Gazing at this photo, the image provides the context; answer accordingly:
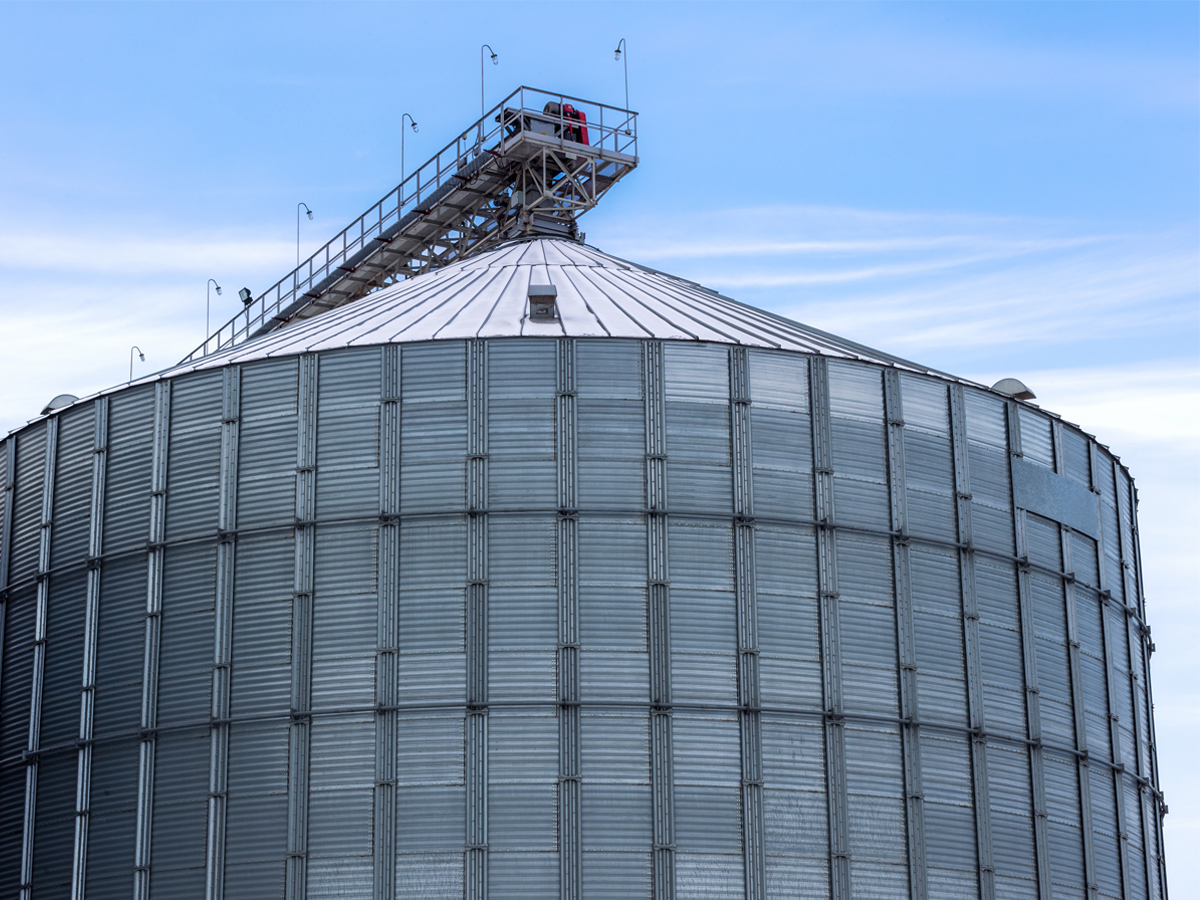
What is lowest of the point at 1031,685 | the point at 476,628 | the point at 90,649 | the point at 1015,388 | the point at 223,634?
the point at 1031,685

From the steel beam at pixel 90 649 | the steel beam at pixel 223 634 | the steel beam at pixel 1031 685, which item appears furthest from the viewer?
the steel beam at pixel 1031 685

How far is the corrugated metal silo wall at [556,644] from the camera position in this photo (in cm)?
3553

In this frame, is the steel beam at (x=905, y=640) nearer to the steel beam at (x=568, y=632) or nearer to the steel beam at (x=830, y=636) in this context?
the steel beam at (x=830, y=636)

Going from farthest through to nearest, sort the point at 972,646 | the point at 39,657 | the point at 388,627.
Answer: the point at 39,657 < the point at 972,646 < the point at 388,627

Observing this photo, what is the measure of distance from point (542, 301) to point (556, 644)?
8.42 m

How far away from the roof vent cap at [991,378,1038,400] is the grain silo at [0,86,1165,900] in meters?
1.37

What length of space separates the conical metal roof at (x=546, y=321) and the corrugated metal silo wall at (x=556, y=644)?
1.58m

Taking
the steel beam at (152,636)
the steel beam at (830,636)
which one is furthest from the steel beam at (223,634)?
the steel beam at (830,636)

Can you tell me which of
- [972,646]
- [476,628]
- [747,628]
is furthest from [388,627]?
[972,646]

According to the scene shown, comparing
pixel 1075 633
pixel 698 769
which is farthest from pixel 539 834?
pixel 1075 633

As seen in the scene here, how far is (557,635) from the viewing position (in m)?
36.2

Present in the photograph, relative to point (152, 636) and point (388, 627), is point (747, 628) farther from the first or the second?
point (152, 636)

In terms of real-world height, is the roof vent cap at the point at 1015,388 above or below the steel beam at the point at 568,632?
above

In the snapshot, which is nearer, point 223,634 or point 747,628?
point 747,628
